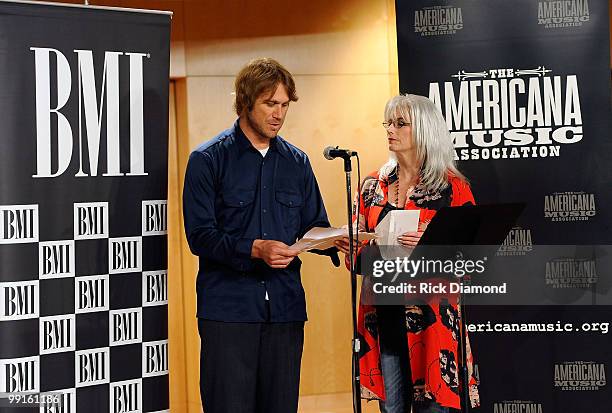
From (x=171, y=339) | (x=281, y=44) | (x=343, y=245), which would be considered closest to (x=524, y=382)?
(x=343, y=245)

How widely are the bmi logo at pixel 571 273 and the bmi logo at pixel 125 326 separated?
1916mm

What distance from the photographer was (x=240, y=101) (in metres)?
3.29

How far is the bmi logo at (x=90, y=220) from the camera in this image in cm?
319

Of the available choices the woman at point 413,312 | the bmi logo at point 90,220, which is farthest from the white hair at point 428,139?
the bmi logo at point 90,220

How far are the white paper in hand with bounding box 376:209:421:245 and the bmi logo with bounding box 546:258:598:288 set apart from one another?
108 cm

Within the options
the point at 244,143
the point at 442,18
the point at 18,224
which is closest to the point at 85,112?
the point at 18,224

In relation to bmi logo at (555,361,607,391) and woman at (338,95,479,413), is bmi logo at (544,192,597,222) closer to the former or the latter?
bmi logo at (555,361,607,391)

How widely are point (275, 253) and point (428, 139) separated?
82 cm

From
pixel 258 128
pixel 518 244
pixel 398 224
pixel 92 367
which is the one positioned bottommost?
pixel 92 367

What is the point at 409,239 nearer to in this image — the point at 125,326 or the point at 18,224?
the point at 125,326

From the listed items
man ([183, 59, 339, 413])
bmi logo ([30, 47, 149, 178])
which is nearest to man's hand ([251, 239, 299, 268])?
man ([183, 59, 339, 413])

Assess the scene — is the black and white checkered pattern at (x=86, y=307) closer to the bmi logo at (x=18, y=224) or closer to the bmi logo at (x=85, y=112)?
the bmi logo at (x=18, y=224)

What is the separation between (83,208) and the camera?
3203mm

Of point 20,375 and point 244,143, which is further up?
point 244,143
